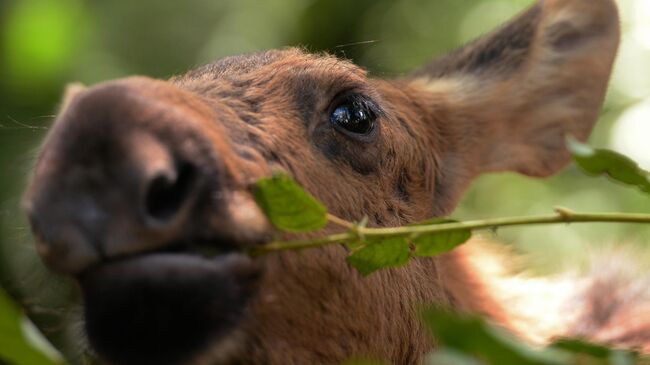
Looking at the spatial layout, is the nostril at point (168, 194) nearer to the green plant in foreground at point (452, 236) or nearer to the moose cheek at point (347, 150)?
the green plant in foreground at point (452, 236)

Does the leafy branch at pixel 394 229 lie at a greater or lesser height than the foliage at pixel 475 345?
greater

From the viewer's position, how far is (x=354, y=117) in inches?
220

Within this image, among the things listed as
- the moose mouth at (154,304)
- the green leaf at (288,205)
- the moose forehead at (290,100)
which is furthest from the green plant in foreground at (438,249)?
the moose forehead at (290,100)

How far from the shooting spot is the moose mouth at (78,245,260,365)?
3.58m

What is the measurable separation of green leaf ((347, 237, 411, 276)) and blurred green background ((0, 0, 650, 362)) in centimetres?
815

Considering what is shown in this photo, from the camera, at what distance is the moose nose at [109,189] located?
3.51 meters

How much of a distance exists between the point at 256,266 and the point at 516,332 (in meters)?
→ 3.37

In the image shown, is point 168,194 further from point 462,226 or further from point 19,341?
point 462,226

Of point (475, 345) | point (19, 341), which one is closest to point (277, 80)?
point (19, 341)

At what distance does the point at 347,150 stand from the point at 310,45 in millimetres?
8258

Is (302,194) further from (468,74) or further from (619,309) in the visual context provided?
(619,309)

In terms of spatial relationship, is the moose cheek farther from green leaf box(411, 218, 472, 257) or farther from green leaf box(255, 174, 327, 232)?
green leaf box(255, 174, 327, 232)

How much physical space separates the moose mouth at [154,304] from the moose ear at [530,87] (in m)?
3.57

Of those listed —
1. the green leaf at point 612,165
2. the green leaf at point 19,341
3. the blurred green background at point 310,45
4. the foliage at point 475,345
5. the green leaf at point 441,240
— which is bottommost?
the green leaf at point 19,341
